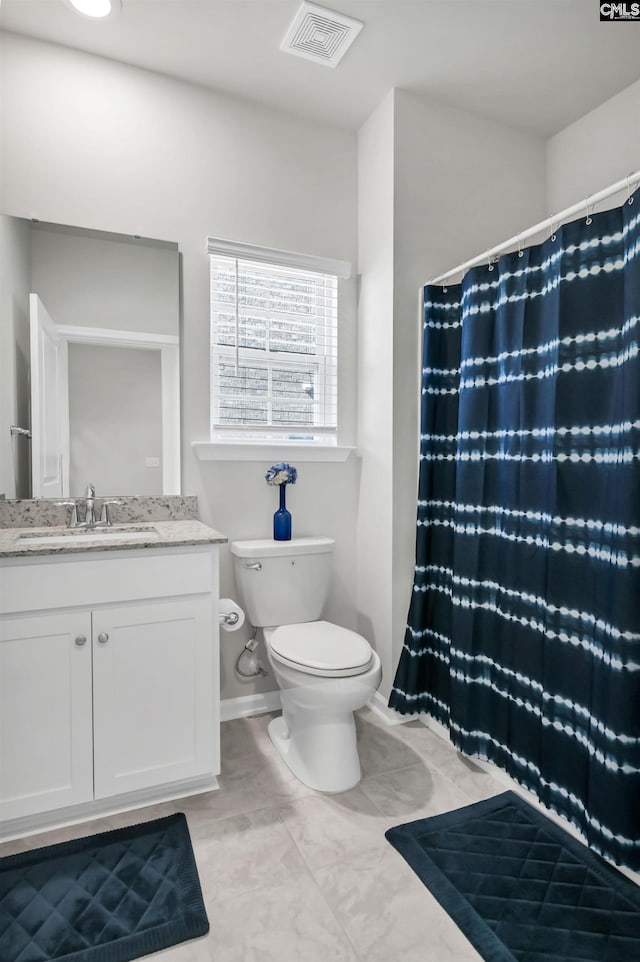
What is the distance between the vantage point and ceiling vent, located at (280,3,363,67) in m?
1.82

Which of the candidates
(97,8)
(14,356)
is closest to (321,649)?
(14,356)

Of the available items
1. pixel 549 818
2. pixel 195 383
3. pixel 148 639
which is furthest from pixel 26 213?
pixel 549 818

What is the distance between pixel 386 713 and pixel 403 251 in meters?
1.97

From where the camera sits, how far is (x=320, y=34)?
1.91 metres

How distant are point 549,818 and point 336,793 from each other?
2.22 ft

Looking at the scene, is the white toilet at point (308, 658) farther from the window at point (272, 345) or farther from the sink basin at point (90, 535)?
the window at point (272, 345)

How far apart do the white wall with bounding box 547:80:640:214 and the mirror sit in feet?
5.97

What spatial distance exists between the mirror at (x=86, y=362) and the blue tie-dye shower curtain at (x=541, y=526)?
3.53 ft

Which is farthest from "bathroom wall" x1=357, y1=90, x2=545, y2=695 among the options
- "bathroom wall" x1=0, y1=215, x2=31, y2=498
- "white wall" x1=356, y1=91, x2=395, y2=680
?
"bathroom wall" x1=0, y1=215, x2=31, y2=498

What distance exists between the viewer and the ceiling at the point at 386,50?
71.4 inches

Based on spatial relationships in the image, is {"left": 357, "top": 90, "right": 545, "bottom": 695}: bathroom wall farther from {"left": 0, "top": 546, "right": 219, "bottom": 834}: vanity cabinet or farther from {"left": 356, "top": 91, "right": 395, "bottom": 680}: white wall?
{"left": 0, "top": 546, "right": 219, "bottom": 834}: vanity cabinet

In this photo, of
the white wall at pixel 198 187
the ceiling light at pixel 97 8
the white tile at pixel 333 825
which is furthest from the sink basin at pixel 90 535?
the ceiling light at pixel 97 8

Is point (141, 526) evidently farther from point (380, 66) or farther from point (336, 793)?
point (380, 66)

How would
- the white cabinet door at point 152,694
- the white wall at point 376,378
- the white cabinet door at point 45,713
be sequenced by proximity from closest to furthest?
1. the white cabinet door at point 45,713
2. the white cabinet door at point 152,694
3. the white wall at point 376,378
